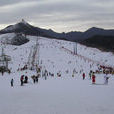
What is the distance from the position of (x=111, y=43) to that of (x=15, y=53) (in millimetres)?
57333

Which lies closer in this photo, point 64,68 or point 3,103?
point 3,103

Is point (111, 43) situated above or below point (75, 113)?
above

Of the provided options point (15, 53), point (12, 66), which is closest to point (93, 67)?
point (12, 66)

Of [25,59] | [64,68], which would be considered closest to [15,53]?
[25,59]

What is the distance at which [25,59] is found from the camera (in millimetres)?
48219

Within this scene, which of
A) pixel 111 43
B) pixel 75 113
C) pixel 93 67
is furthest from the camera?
pixel 111 43

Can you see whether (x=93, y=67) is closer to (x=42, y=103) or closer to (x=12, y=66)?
(x=12, y=66)

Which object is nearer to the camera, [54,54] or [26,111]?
[26,111]

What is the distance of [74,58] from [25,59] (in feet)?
32.1

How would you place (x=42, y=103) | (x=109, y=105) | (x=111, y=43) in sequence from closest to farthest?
1. (x=109, y=105)
2. (x=42, y=103)
3. (x=111, y=43)

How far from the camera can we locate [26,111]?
35.7 feet

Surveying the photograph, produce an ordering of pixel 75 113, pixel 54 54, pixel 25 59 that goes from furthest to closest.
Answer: pixel 54 54 < pixel 25 59 < pixel 75 113

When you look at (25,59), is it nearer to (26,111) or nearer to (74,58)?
(74,58)

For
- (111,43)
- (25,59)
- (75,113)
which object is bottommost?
(75,113)
